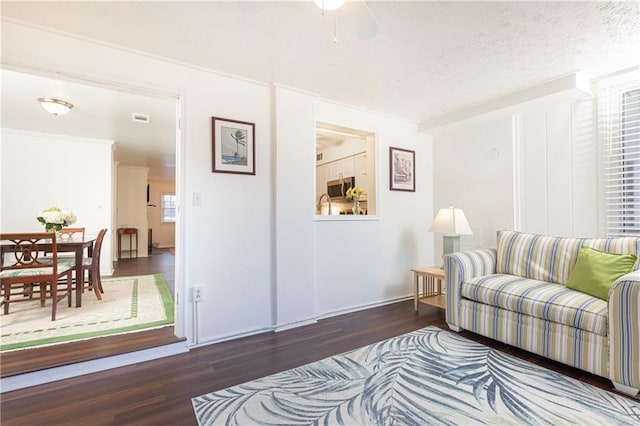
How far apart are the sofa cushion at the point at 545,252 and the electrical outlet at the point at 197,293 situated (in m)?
2.82

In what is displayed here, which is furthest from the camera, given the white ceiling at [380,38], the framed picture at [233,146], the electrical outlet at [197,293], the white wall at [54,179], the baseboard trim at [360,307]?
the white wall at [54,179]

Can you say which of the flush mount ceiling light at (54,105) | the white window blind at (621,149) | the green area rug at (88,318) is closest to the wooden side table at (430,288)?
the white window blind at (621,149)

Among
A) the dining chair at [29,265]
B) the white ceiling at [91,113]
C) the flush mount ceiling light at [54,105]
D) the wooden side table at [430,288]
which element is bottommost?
the wooden side table at [430,288]

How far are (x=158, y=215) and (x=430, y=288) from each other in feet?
31.5

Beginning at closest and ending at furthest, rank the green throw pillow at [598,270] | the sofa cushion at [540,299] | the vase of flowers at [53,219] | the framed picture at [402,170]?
1. the sofa cushion at [540,299]
2. the green throw pillow at [598,270]
3. the vase of flowers at [53,219]
4. the framed picture at [402,170]

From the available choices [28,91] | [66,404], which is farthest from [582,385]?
[28,91]

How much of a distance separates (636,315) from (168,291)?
4.58 metres

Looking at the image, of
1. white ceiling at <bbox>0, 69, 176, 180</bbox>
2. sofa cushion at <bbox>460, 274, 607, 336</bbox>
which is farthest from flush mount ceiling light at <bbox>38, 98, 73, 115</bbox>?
sofa cushion at <bbox>460, 274, 607, 336</bbox>

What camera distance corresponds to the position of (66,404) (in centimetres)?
175

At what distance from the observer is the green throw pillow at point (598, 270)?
6.93 ft

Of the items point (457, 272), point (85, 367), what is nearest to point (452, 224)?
point (457, 272)

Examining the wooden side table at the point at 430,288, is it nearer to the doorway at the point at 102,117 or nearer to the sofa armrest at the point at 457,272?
the sofa armrest at the point at 457,272

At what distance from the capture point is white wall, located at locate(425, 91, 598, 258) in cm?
294

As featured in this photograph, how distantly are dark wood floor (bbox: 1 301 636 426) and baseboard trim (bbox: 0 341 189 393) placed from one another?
0.16 feet
